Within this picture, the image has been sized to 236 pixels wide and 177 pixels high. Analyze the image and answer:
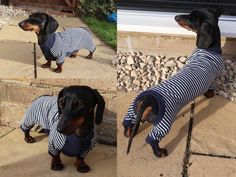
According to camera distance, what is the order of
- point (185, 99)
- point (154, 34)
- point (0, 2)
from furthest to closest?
point (154, 34)
point (185, 99)
point (0, 2)

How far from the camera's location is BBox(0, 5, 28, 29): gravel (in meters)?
1.26

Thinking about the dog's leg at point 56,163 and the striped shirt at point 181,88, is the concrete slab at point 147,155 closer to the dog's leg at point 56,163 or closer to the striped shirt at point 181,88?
the striped shirt at point 181,88

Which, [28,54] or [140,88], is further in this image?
[140,88]

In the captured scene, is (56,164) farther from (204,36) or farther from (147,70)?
(204,36)

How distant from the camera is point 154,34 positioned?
154 cm

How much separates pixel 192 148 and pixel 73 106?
379 millimetres

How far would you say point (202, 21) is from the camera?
141 cm

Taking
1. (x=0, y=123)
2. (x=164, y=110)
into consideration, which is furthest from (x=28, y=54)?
(x=164, y=110)

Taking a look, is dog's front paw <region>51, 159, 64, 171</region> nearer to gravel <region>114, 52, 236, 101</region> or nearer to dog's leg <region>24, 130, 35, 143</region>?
dog's leg <region>24, 130, 35, 143</region>

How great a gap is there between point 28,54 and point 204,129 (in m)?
0.53

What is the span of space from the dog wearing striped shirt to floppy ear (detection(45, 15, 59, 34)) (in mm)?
274

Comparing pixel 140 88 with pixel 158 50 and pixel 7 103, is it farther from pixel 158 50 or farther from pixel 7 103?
pixel 7 103

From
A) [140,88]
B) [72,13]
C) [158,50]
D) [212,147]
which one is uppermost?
[72,13]

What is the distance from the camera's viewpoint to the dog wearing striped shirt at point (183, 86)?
1330mm
